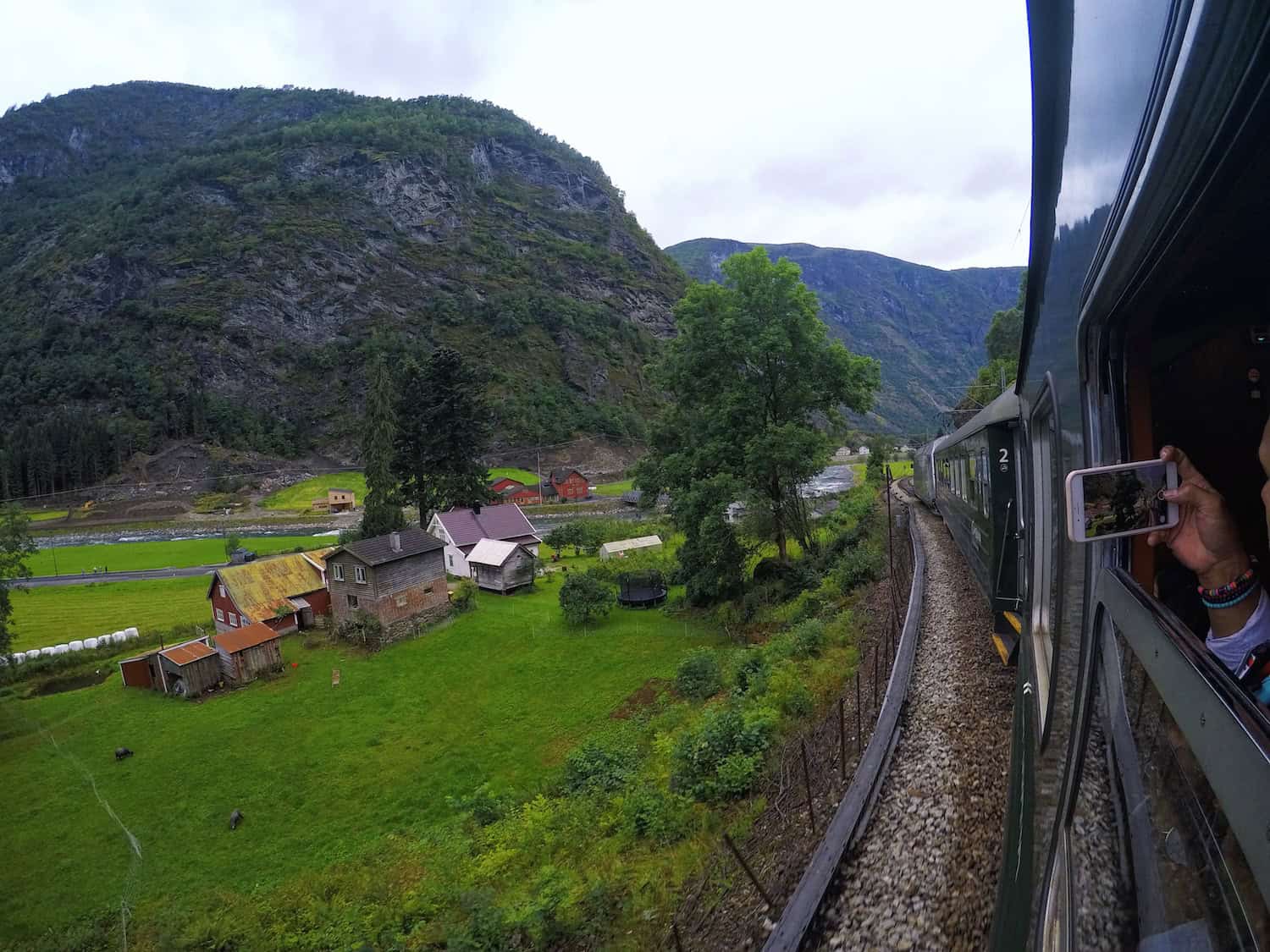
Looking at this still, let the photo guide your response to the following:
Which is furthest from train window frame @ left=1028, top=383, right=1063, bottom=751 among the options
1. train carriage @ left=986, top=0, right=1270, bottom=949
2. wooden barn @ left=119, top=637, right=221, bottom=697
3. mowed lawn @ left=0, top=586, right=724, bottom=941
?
wooden barn @ left=119, top=637, right=221, bottom=697

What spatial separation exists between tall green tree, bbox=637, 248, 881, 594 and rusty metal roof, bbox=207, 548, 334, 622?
1798 cm

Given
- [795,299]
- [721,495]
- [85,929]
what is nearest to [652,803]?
[85,929]

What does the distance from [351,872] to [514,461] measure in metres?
78.1

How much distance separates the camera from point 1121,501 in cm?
181

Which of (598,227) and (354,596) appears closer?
(354,596)

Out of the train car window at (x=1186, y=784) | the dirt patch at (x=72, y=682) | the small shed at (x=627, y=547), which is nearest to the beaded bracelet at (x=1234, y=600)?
the train car window at (x=1186, y=784)

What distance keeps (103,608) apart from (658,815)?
38775mm

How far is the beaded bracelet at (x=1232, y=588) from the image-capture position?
61.6 inches

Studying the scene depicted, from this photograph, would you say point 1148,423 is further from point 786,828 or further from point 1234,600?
point 786,828

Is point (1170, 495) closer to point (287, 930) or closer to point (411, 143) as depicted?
point (287, 930)

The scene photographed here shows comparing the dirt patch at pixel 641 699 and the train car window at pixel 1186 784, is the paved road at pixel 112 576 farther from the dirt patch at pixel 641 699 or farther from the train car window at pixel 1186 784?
the train car window at pixel 1186 784

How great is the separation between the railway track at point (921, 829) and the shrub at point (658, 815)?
2861 millimetres

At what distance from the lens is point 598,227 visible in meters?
155

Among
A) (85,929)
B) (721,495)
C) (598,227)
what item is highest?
(598,227)
